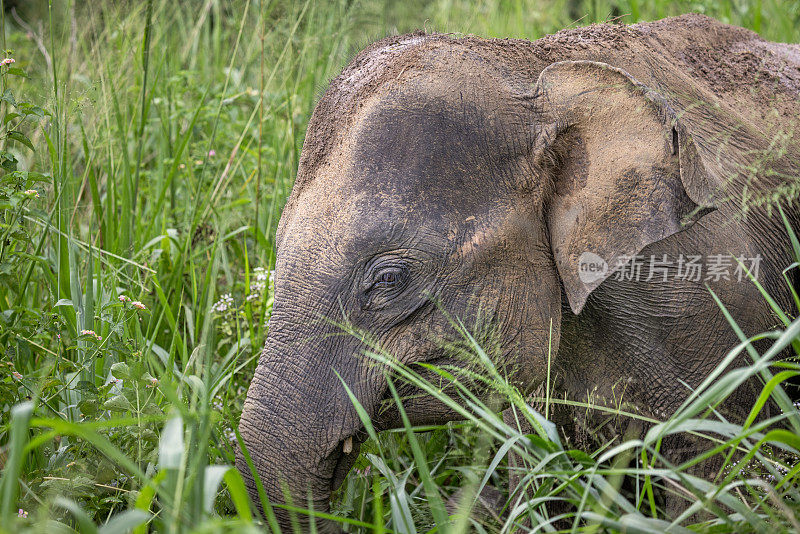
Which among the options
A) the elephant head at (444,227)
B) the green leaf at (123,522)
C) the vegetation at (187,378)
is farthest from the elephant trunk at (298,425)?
the green leaf at (123,522)

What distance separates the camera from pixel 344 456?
7.22ft

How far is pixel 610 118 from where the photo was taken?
7.07 feet

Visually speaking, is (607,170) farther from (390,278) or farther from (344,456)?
(344,456)

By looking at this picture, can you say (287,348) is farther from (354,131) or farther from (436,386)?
(354,131)

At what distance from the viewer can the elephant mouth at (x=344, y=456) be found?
2146 millimetres

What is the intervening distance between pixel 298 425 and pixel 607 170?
3.29 feet

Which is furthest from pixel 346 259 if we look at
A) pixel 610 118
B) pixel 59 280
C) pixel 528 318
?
pixel 59 280

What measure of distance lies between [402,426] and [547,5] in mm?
4855

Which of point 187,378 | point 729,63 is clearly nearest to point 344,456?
point 187,378

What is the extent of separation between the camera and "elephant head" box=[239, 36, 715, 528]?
6.89 feet

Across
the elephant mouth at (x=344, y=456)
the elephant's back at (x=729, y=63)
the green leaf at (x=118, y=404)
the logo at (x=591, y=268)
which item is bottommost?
the elephant mouth at (x=344, y=456)

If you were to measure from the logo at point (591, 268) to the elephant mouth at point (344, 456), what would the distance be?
69 centimetres

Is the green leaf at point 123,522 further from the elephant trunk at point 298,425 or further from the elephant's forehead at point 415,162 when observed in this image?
the elephant's forehead at point 415,162

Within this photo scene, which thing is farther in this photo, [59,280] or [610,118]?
[59,280]
